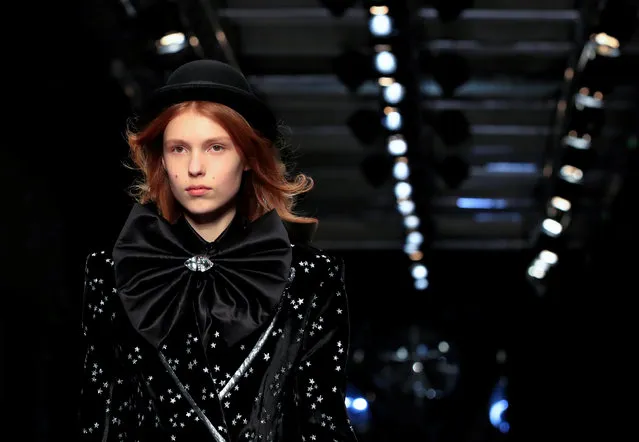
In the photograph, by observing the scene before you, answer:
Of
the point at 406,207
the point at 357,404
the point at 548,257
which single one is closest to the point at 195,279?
the point at 406,207

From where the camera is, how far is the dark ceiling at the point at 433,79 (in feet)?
25.6

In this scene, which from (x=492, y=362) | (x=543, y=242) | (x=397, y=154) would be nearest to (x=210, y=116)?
(x=397, y=154)

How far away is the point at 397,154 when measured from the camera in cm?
958

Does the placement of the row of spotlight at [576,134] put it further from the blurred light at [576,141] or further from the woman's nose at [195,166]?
the woman's nose at [195,166]

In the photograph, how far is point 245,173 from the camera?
2.69 m

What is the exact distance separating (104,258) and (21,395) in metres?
4.73

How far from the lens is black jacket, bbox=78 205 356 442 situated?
2576 millimetres

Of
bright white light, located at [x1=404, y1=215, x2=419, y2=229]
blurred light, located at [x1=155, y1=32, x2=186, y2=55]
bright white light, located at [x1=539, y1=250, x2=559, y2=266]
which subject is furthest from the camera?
bright white light, located at [x1=539, y1=250, x2=559, y2=266]

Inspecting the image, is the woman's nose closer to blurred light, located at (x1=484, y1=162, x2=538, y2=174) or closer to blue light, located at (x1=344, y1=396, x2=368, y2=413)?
blurred light, located at (x1=484, y1=162, x2=538, y2=174)

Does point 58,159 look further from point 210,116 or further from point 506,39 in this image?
point 210,116

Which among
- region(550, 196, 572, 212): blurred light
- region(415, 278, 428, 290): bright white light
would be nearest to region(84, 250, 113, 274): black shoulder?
region(550, 196, 572, 212): blurred light

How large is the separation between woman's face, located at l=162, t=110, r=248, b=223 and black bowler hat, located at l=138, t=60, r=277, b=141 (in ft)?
0.12

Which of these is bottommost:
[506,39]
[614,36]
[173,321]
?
[173,321]

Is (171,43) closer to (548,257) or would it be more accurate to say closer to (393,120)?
(393,120)
